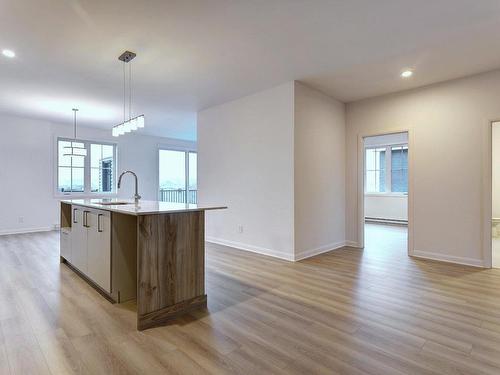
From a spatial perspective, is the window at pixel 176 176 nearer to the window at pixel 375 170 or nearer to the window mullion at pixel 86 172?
the window mullion at pixel 86 172

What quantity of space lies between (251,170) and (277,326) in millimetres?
2885

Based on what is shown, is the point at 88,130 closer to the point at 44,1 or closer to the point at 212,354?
the point at 44,1

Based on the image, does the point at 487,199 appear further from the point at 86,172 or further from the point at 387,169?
the point at 86,172

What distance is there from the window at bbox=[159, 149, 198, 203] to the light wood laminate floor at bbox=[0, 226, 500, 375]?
17.6 feet

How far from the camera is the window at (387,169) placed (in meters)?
8.18

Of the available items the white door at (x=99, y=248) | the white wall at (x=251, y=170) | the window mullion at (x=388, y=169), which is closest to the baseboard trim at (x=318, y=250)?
the white wall at (x=251, y=170)

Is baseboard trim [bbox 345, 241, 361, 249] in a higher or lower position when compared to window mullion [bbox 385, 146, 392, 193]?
lower

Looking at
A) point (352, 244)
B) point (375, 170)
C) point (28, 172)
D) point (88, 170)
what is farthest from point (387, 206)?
point (28, 172)

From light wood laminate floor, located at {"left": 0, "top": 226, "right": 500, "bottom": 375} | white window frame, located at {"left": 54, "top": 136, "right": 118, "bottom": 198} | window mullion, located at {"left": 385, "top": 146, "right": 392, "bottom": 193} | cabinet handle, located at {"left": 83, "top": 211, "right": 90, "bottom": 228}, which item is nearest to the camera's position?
light wood laminate floor, located at {"left": 0, "top": 226, "right": 500, "bottom": 375}

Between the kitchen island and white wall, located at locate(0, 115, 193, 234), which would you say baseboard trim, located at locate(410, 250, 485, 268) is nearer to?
the kitchen island

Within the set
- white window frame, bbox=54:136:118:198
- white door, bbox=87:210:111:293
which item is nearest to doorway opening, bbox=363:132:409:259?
white door, bbox=87:210:111:293

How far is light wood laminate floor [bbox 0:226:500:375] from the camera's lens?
70.4 inches

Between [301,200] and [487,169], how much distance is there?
8.14ft

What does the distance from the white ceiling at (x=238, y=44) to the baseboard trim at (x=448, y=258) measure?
254 centimetres
